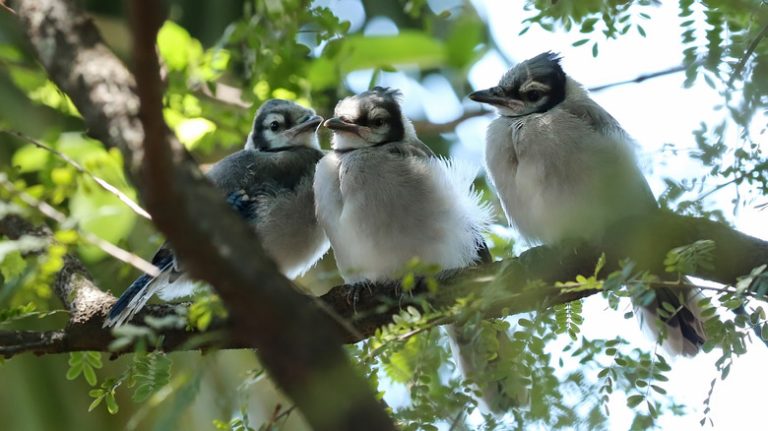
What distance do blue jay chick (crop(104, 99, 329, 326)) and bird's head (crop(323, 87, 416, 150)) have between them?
286mm

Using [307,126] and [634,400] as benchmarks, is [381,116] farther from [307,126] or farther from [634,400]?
[634,400]

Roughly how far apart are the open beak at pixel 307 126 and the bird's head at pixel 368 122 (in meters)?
0.27

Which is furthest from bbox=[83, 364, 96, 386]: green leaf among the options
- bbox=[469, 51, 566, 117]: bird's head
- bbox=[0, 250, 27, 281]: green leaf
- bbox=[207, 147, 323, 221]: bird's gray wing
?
bbox=[469, 51, 566, 117]: bird's head

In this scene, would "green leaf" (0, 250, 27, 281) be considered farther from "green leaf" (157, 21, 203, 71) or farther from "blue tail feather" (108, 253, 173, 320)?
"green leaf" (157, 21, 203, 71)

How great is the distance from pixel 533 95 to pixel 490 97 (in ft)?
0.58

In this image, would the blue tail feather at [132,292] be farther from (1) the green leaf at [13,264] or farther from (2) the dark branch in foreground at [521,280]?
(1) the green leaf at [13,264]

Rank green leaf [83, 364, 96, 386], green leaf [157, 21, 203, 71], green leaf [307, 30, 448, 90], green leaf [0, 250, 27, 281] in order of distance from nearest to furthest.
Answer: green leaf [83, 364, 96, 386] < green leaf [0, 250, 27, 281] < green leaf [307, 30, 448, 90] < green leaf [157, 21, 203, 71]

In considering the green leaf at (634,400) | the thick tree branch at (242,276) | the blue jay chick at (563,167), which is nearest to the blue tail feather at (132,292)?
the blue jay chick at (563,167)

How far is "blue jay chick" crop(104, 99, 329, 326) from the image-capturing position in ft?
13.1

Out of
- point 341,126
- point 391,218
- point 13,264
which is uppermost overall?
point 13,264

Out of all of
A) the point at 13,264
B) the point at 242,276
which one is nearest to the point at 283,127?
the point at 13,264

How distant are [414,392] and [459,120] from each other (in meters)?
2.38

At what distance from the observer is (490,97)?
3932 millimetres

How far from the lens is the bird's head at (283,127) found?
4453 millimetres
